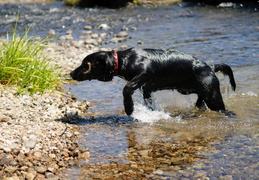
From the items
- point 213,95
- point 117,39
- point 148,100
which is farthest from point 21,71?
point 117,39

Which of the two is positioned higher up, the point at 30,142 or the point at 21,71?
the point at 21,71

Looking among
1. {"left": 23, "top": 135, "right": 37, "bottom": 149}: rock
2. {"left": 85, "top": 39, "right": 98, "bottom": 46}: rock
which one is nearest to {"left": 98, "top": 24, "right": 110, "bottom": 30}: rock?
{"left": 85, "top": 39, "right": 98, "bottom": 46}: rock

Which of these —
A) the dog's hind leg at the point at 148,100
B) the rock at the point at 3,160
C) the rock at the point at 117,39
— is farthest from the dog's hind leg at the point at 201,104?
the rock at the point at 117,39

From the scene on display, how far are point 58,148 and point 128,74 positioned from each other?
5.44 ft

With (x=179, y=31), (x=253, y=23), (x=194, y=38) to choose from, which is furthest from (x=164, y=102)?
(x=253, y=23)

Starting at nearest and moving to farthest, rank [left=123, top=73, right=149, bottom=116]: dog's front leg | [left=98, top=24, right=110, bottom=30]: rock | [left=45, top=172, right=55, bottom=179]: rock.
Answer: [left=45, top=172, right=55, bottom=179]: rock
[left=123, top=73, right=149, bottom=116]: dog's front leg
[left=98, top=24, right=110, bottom=30]: rock

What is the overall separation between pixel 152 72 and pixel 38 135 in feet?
6.47

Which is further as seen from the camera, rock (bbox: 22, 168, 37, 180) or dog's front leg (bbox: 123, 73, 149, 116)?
dog's front leg (bbox: 123, 73, 149, 116)

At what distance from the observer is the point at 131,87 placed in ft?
17.7

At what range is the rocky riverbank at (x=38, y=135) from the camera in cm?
384

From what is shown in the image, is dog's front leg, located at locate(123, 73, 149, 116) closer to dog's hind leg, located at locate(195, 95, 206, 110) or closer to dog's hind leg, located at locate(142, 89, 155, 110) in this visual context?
dog's hind leg, located at locate(142, 89, 155, 110)

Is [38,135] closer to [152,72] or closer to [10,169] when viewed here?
[10,169]

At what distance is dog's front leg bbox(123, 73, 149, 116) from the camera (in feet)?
17.8

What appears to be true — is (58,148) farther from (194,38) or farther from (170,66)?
(194,38)
